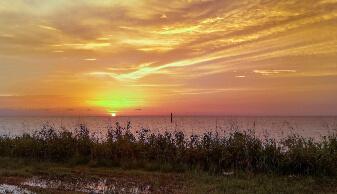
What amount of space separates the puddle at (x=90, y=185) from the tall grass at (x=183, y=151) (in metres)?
3.00

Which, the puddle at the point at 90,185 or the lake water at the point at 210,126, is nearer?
the puddle at the point at 90,185

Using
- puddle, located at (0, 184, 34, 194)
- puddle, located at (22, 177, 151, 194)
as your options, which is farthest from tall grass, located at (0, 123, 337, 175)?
puddle, located at (0, 184, 34, 194)

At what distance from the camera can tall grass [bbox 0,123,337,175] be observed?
1364 centimetres

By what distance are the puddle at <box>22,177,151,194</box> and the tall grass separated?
2995 mm

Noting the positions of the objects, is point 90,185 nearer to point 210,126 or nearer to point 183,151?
point 183,151

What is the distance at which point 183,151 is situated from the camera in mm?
15039

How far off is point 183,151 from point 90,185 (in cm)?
463

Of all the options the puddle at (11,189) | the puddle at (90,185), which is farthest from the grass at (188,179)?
the puddle at (11,189)

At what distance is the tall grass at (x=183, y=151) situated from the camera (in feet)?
44.8

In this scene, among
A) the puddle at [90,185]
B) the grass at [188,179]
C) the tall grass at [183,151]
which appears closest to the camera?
the puddle at [90,185]

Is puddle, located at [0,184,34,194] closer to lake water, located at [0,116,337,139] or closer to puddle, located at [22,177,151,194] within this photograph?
puddle, located at [22,177,151,194]

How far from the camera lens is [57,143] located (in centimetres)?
1677

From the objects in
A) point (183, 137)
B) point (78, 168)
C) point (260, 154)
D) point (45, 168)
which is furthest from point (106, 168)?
point (260, 154)

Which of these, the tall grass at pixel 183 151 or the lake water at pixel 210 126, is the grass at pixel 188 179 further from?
the lake water at pixel 210 126
